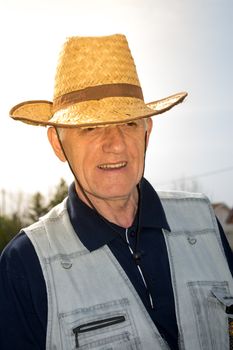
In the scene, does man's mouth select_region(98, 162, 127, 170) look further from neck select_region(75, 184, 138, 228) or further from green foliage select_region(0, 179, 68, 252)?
green foliage select_region(0, 179, 68, 252)

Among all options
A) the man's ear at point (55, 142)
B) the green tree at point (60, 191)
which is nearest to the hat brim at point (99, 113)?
the man's ear at point (55, 142)

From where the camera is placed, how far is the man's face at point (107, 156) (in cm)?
231

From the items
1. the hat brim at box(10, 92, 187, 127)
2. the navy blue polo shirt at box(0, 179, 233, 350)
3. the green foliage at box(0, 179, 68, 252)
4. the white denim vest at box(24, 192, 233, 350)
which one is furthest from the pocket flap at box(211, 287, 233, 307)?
the green foliage at box(0, 179, 68, 252)

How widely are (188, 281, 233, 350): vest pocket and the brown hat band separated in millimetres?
993

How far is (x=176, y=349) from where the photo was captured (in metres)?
2.35

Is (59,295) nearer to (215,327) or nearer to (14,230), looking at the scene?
(215,327)

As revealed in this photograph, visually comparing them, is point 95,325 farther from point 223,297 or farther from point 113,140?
point 113,140

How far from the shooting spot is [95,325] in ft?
7.32

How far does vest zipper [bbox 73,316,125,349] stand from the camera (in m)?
2.20

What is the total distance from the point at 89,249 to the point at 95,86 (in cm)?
77

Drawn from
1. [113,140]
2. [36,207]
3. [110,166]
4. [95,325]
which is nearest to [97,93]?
[113,140]

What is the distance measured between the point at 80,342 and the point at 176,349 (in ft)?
1.57

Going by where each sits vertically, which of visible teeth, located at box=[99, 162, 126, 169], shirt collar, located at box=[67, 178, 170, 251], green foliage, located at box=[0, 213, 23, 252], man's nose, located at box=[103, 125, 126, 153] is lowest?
green foliage, located at box=[0, 213, 23, 252]

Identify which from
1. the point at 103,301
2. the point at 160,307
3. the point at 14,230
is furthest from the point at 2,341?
the point at 14,230
